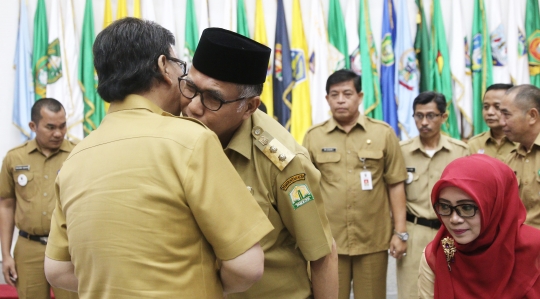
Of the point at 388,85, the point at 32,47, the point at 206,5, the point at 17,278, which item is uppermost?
the point at 206,5

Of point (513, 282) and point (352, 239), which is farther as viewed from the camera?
point (352, 239)

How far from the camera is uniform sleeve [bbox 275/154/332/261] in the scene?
1561 millimetres

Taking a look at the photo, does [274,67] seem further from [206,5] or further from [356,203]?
[356,203]

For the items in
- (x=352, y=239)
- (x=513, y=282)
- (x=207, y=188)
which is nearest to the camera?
(x=207, y=188)

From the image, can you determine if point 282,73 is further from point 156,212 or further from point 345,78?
point 156,212

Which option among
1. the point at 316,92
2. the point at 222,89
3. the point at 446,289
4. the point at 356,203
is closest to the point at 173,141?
the point at 222,89

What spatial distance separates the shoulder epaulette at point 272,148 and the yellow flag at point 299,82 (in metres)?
3.53

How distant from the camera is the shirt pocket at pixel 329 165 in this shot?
364 centimetres

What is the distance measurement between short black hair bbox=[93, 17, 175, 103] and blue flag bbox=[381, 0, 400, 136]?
415cm

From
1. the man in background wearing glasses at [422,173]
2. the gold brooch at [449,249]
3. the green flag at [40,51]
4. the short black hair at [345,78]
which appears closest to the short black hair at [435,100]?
the man in background wearing glasses at [422,173]

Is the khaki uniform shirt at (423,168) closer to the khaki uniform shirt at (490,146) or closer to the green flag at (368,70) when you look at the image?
the khaki uniform shirt at (490,146)

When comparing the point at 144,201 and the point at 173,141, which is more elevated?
the point at 173,141

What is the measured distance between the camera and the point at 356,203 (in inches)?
141

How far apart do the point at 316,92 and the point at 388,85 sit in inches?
27.2
